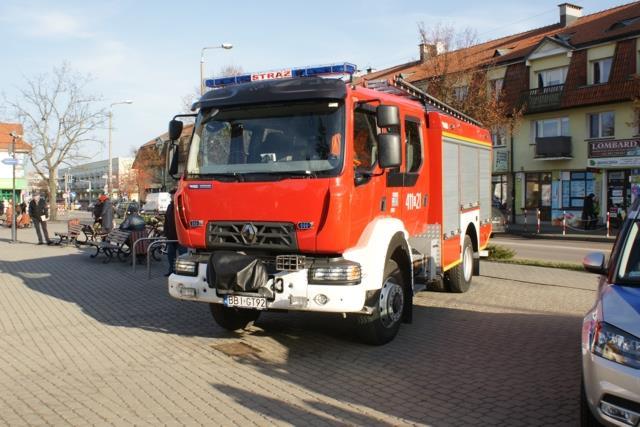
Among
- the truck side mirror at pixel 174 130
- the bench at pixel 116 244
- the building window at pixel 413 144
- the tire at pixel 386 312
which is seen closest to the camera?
the tire at pixel 386 312

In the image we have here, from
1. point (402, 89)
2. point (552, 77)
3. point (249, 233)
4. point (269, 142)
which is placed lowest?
point (249, 233)

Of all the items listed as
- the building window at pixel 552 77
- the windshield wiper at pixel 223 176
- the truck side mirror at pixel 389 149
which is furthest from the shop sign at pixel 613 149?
the windshield wiper at pixel 223 176

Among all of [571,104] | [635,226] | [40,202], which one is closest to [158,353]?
[635,226]

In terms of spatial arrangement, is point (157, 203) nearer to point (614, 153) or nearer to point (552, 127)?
point (552, 127)

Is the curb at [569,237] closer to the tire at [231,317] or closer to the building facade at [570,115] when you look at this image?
the building facade at [570,115]

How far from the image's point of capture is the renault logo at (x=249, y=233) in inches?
240

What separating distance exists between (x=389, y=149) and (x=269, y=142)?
1.24 meters

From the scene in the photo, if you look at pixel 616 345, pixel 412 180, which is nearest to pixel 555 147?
pixel 412 180

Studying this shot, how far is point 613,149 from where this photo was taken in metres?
29.4

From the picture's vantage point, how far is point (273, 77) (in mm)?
7086

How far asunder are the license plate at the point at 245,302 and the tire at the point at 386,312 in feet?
3.44

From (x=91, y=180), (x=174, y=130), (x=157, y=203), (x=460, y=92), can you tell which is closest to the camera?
(x=174, y=130)

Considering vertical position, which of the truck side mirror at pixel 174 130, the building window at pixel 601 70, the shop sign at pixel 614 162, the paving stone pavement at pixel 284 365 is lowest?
the paving stone pavement at pixel 284 365

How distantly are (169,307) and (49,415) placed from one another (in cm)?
437
